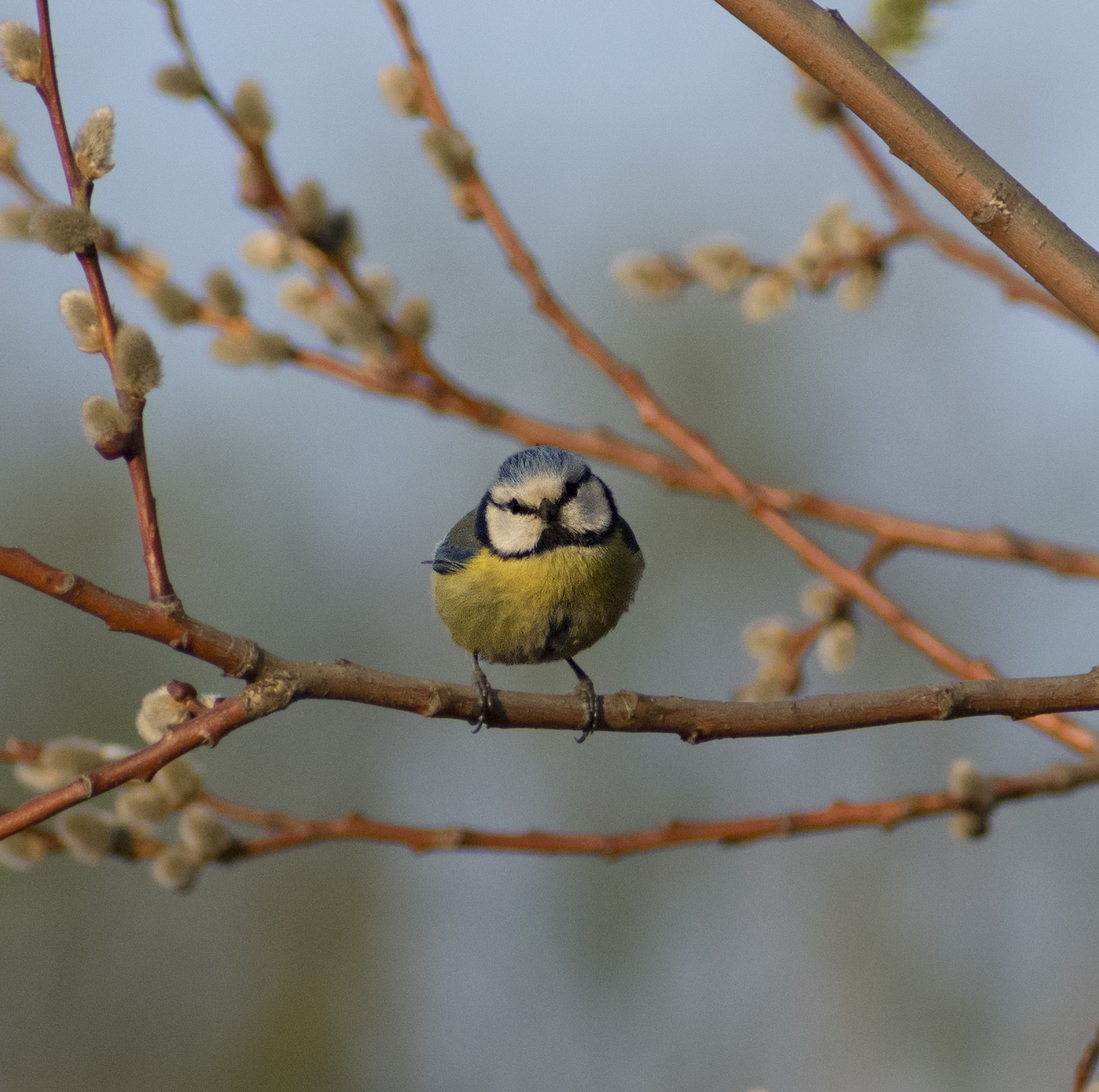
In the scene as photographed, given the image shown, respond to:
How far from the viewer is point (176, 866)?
199cm

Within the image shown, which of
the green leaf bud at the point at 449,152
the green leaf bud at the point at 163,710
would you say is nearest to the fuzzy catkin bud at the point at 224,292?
the green leaf bud at the point at 449,152

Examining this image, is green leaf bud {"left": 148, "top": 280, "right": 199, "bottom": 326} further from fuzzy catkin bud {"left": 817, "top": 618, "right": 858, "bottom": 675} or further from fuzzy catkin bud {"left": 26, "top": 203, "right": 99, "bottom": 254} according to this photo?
fuzzy catkin bud {"left": 817, "top": 618, "right": 858, "bottom": 675}

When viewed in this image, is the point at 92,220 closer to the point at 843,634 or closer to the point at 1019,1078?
the point at 843,634

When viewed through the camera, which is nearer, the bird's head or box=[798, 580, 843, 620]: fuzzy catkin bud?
box=[798, 580, 843, 620]: fuzzy catkin bud

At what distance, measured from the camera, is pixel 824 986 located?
21.4 ft

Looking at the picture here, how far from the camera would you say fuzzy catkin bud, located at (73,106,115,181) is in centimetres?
129

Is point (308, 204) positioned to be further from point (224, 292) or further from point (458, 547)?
point (458, 547)

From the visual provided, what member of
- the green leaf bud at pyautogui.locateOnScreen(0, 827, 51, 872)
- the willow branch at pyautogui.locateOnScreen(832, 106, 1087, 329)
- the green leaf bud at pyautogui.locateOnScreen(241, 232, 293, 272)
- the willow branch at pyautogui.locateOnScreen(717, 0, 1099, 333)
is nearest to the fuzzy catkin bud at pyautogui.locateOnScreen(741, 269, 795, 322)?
the willow branch at pyautogui.locateOnScreen(832, 106, 1087, 329)

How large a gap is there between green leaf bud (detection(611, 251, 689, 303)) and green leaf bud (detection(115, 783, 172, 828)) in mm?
1348

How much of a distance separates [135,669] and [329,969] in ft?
6.62

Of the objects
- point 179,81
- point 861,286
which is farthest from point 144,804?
point 861,286


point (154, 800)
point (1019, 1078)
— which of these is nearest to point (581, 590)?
point (154, 800)

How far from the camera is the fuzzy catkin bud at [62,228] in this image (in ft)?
4.12

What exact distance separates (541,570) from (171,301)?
0.94 m
